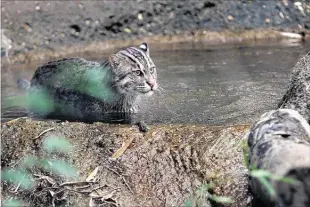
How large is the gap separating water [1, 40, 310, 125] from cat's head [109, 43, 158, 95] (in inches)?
8.9

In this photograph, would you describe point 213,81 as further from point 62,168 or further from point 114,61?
point 62,168

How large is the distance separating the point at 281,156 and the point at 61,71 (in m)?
3.97

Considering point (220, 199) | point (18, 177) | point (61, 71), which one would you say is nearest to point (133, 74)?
point (61, 71)

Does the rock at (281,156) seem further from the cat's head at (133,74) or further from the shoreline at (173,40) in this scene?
the shoreline at (173,40)

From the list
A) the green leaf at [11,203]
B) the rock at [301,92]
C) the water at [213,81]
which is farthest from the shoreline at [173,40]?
the green leaf at [11,203]

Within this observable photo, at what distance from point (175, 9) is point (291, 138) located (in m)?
8.04

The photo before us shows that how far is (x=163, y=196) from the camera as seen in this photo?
4340 millimetres

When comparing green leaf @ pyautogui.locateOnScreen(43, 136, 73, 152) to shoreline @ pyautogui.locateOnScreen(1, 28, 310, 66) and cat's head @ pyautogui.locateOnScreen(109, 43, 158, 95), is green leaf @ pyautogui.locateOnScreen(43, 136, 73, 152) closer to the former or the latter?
cat's head @ pyautogui.locateOnScreen(109, 43, 158, 95)

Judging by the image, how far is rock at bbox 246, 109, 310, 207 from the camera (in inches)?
129

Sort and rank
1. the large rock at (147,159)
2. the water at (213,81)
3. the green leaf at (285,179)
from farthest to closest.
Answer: the water at (213,81)
the large rock at (147,159)
the green leaf at (285,179)

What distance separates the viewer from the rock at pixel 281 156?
10.7ft

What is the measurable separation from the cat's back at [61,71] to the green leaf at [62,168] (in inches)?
81.3

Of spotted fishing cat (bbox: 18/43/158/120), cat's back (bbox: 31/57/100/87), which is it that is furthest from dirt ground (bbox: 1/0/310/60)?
spotted fishing cat (bbox: 18/43/158/120)

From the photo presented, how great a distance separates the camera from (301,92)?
4836mm
